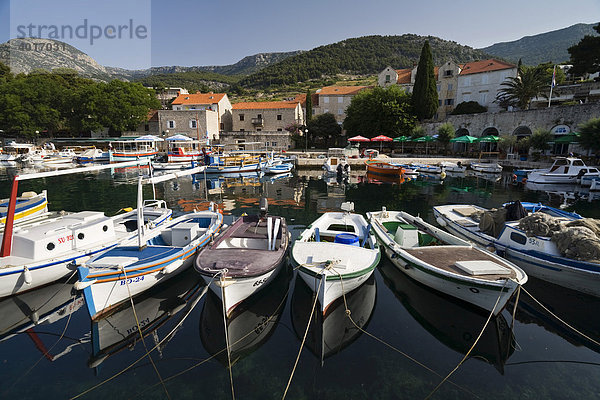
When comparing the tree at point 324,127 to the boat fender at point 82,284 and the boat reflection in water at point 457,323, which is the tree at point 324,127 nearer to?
the boat reflection in water at point 457,323

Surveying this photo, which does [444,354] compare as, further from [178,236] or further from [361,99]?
[361,99]

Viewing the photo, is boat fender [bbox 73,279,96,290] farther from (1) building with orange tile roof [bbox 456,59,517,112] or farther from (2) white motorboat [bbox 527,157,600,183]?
(1) building with orange tile roof [bbox 456,59,517,112]

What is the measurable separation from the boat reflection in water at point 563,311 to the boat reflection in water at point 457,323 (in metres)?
1.04

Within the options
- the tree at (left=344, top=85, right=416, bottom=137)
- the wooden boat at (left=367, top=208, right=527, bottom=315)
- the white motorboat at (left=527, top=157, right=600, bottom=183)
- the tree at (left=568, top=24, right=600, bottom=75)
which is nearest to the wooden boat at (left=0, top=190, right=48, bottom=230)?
the wooden boat at (left=367, top=208, right=527, bottom=315)

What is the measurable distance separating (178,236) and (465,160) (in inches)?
1617

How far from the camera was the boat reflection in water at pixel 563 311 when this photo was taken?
24.4ft

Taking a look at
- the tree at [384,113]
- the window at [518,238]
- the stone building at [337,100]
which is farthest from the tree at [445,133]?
the window at [518,238]

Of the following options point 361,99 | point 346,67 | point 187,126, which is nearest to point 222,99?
point 187,126

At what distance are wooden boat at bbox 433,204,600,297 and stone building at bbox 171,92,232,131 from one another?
5589cm

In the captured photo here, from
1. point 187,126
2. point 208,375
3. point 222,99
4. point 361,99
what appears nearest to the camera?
point 208,375

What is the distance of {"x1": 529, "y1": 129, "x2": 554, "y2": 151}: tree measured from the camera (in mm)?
34969

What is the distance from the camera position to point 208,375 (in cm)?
599

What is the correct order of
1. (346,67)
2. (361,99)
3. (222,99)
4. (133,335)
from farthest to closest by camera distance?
(346,67), (222,99), (361,99), (133,335)

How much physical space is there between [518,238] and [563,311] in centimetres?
266
